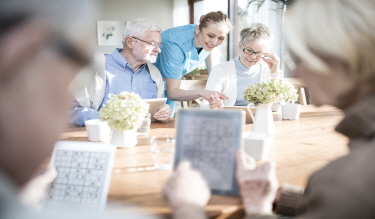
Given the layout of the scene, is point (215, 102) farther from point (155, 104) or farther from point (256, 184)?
point (256, 184)

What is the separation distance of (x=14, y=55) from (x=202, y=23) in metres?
2.17

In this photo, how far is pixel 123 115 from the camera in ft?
4.07

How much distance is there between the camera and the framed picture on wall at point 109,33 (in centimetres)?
659

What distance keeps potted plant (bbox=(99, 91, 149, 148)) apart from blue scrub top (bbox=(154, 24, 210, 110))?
45.6 inches

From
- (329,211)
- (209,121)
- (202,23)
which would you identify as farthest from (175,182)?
(202,23)

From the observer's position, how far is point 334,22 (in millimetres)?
643

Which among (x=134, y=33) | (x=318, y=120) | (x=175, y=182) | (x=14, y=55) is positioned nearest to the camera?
(x=14, y=55)

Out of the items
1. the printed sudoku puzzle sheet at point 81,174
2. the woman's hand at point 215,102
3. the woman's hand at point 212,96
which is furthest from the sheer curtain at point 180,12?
the printed sudoku puzzle sheet at point 81,174

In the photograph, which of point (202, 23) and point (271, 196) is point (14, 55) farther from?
point (202, 23)

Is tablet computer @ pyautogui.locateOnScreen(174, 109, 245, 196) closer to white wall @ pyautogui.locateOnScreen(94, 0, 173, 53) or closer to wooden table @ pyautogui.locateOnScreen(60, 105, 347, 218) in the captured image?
wooden table @ pyautogui.locateOnScreen(60, 105, 347, 218)

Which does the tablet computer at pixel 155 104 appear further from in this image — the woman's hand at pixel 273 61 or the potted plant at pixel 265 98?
the woman's hand at pixel 273 61

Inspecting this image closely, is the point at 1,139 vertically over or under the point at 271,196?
over

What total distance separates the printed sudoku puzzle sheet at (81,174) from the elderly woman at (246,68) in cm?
162

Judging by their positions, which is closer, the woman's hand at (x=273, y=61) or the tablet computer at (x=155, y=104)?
the tablet computer at (x=155, y=104)
